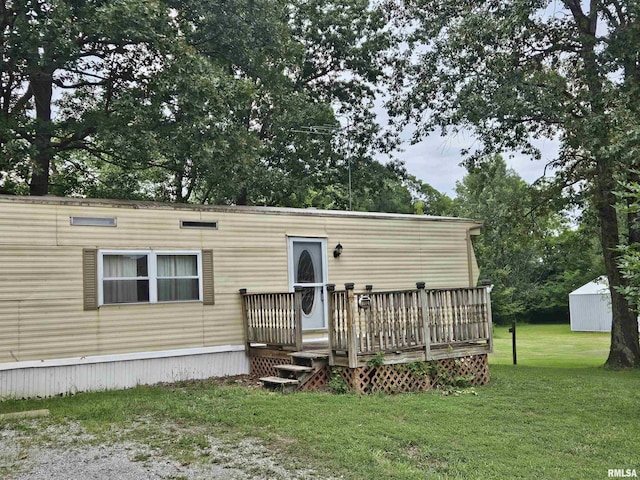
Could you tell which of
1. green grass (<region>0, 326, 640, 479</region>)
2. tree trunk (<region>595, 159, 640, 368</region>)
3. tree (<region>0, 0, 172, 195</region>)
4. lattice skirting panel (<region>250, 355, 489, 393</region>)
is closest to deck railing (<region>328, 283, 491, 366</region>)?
lattice skirting panel (<region>250, 355, 489, 393</region>)

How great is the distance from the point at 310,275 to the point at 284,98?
7133 mm

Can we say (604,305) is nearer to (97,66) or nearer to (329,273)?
(329,273)

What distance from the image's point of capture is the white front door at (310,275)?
33.2 ft

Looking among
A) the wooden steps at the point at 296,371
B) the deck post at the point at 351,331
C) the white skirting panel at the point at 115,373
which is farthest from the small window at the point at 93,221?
the deck post at the point at 351,331

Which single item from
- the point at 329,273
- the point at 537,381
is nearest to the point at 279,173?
the point at 329,273

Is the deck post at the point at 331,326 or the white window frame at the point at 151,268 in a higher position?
the white window frame at the point at 151,268

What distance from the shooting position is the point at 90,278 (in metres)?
8.25

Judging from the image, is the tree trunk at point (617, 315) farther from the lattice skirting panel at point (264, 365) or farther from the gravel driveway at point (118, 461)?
the gravel driveway at point (118, 461)

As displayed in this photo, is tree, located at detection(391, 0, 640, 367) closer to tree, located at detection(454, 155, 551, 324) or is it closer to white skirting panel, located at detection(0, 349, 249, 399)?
tree, located at detection(454, 155, 551, 324)

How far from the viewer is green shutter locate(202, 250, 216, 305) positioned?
9.21m

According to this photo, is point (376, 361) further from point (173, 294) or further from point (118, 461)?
point (118, 461)

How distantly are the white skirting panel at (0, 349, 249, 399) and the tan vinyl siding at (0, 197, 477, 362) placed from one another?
19 cm

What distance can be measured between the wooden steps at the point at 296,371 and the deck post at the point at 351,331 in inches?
21.3

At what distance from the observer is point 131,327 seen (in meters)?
8.53
